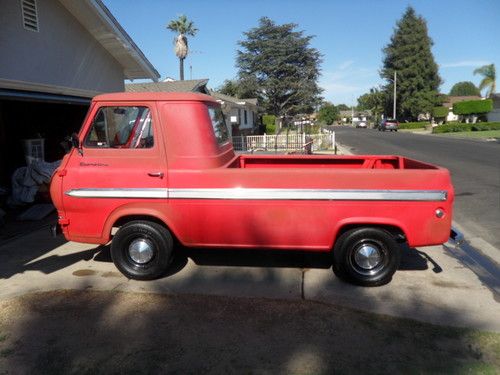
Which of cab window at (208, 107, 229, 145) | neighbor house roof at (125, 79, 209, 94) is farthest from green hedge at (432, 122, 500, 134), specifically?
cab window at (208, 107, 229, 145)

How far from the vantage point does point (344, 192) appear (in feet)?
14.8

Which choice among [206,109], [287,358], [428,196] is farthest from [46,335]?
[428,196]

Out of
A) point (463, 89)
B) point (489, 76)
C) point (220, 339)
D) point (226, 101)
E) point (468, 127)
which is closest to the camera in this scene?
point (220, 339)

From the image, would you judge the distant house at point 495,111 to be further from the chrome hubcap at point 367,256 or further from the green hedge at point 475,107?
the chrome hubcap at point 367,256

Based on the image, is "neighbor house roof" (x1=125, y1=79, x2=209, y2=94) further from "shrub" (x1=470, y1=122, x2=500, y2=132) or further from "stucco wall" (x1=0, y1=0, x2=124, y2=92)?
"shrub" (x1=470, y1=122, x2=500, y2=132)

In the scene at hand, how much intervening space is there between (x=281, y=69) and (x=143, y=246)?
55.0 meters

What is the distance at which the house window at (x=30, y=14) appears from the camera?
9.20 m

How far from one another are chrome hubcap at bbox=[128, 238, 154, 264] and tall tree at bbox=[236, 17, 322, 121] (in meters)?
52.1

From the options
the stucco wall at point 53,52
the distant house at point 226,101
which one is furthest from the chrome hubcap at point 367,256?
the distant house at point 226,101

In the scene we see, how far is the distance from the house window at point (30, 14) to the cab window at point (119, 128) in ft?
19.1

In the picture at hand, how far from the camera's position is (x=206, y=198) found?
4.67 metres

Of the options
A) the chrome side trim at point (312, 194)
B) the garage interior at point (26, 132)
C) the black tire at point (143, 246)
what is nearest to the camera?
the chrome side trim at point (312, 194)

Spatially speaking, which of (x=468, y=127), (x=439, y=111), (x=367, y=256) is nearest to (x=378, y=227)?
(x=367, y=256)

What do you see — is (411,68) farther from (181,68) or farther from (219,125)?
(219,125)
